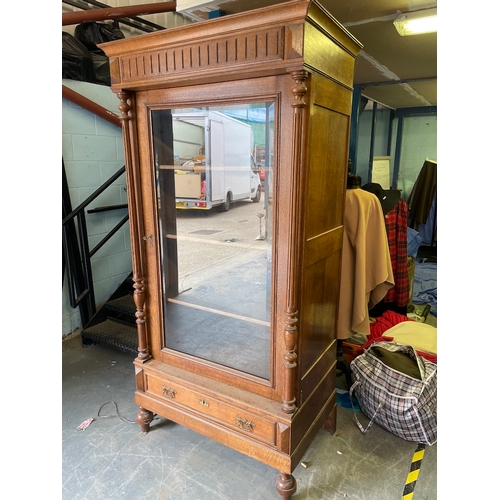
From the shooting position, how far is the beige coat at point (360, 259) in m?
1.94

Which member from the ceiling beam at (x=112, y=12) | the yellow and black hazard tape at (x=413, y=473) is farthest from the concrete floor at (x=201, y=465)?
the ceiling beam at (x=112, y=12)

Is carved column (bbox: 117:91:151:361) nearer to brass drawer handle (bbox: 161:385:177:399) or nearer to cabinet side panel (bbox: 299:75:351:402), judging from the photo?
brass drawer handle (bbox: 161:385:177:399)

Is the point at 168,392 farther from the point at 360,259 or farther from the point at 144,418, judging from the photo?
the point at 360,259

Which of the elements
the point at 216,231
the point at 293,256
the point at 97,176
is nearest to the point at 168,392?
the point at 216,231

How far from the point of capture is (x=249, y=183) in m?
1.60

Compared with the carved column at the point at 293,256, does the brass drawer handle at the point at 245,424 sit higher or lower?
lower

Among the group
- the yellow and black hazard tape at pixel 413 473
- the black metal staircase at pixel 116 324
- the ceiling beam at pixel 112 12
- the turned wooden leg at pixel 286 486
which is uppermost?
the ceiling beam at pixel 112 12

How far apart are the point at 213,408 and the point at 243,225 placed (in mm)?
840

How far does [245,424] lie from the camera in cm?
160

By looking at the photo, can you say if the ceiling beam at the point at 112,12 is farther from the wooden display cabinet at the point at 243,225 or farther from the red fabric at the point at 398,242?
the red fabric at the point at 398,242

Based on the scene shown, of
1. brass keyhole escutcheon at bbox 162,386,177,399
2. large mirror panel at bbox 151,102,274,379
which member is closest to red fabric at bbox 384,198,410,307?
large mirror panel at bbox 151,102,274,379

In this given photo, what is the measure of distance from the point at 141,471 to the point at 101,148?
2244 millimetres

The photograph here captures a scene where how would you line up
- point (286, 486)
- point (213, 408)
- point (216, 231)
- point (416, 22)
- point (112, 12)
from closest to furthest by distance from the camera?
point (286, 486), point (213, 408), point (216, 231), point (416, 22), point (112, 12)

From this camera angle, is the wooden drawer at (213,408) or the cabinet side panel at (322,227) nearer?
the cabinet side panel at (322,227)
